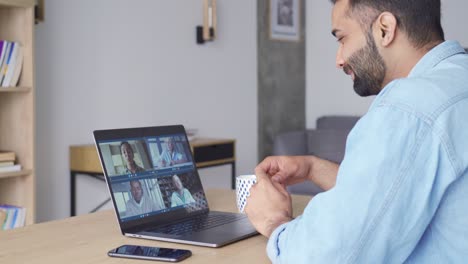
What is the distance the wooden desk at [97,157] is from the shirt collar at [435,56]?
106 inches

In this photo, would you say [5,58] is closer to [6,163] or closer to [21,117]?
[21,117]

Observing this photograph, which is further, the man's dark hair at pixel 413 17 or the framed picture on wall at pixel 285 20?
the framed picture on wall at pixel 285 20

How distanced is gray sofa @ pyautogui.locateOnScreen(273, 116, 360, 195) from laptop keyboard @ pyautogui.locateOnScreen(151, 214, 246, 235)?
1.93 metres

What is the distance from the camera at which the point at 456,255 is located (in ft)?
3.13

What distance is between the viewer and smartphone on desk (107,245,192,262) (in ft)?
3.71

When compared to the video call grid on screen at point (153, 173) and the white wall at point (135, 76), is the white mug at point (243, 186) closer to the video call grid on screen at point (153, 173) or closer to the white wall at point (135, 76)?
the video call grid on screen at point (153, 173)

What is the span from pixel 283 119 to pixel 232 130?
86 centimetres

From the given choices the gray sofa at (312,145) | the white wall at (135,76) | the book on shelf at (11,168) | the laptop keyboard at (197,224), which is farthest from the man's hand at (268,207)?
the white wall at (135,76)

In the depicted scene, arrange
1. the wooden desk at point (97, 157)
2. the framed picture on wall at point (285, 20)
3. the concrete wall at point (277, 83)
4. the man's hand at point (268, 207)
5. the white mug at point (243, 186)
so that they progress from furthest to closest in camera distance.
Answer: the framed picture on wall at point (285, 20) → the concrete wall at point (277, 83) → the wooden desk at point (97, 157) → the white mug at point (243, 186) → the man's hand at point (268, 207)

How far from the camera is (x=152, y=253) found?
1161 mm

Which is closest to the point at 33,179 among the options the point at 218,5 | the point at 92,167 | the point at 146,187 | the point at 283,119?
the point at 92,167

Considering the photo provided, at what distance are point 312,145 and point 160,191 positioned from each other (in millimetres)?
3190

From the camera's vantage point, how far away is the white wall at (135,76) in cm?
389

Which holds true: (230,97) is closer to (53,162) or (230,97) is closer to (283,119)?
(283,119)
